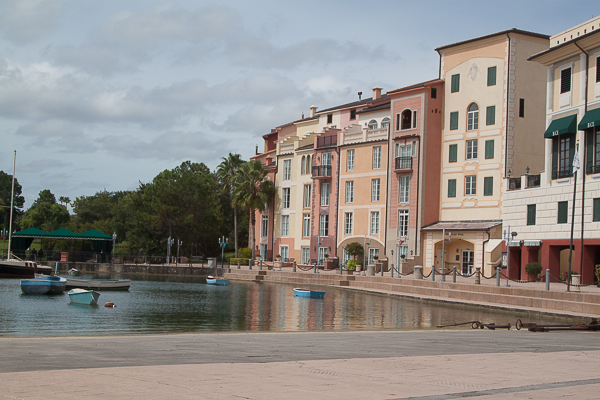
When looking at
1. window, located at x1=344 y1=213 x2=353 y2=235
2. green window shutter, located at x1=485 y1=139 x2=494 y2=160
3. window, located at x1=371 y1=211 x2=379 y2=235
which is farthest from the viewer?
window, located at x1=344 y1=213 x2=353 y2=235

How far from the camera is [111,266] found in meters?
69.5

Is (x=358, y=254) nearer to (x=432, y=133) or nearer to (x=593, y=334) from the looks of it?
(x=432, y=133)

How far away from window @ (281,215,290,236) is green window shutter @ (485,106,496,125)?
2603 centimetres

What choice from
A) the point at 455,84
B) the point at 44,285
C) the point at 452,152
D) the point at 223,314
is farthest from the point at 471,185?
the point at 44,285

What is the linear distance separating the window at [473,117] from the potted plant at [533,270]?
665 inches

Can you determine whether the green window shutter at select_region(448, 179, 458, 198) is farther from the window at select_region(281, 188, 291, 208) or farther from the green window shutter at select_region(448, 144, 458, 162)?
the window at select_region(281, 188, 291, 208)

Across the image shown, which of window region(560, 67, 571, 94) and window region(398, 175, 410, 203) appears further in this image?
window region(398, 175, 410, 203)

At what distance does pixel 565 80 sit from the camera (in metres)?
38.3

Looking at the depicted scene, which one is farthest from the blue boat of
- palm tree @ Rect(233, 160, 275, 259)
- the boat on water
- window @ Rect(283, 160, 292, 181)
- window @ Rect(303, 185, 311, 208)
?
window @ Rect(283, 160, 292, 181)

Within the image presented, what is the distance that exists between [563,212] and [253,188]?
128 ft

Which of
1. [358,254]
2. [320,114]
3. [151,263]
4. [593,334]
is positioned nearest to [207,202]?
[151,263]

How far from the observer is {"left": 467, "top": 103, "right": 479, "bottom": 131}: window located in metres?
52.8

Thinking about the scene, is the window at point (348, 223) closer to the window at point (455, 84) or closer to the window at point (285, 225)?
the window at point (285, 225)

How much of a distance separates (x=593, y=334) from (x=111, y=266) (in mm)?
59326
